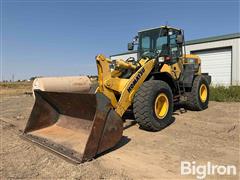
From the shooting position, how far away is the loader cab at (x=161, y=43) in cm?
685

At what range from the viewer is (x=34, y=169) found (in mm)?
3727

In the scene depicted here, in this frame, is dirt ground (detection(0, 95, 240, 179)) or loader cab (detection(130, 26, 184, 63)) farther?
loader cab (detection(130, 26, 184, 63))

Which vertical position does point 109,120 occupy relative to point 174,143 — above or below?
above

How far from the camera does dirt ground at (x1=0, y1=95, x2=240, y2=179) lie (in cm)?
348

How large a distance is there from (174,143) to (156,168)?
1.18 m

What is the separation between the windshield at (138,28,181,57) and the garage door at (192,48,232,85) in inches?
397

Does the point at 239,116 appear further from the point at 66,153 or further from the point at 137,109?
the point at 66,153

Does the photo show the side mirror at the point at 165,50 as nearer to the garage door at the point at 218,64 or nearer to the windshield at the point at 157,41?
the windshield at the point at 157,41

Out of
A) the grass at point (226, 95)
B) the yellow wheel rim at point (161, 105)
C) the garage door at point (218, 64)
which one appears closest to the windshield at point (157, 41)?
the yellow wheel rim at point (161, 105)

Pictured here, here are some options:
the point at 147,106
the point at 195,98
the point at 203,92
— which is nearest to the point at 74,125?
the point at 147,106

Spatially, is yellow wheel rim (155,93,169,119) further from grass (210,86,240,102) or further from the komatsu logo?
grass (210,86,240,102)

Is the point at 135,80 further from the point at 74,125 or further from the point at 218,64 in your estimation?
the point at 218,64

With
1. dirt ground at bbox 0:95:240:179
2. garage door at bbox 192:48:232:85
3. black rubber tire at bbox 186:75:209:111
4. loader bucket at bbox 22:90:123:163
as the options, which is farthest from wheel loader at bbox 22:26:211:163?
garage door at bbox 192:48:232:85

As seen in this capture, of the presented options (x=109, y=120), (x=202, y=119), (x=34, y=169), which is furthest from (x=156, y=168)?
(x=202, y=119)
